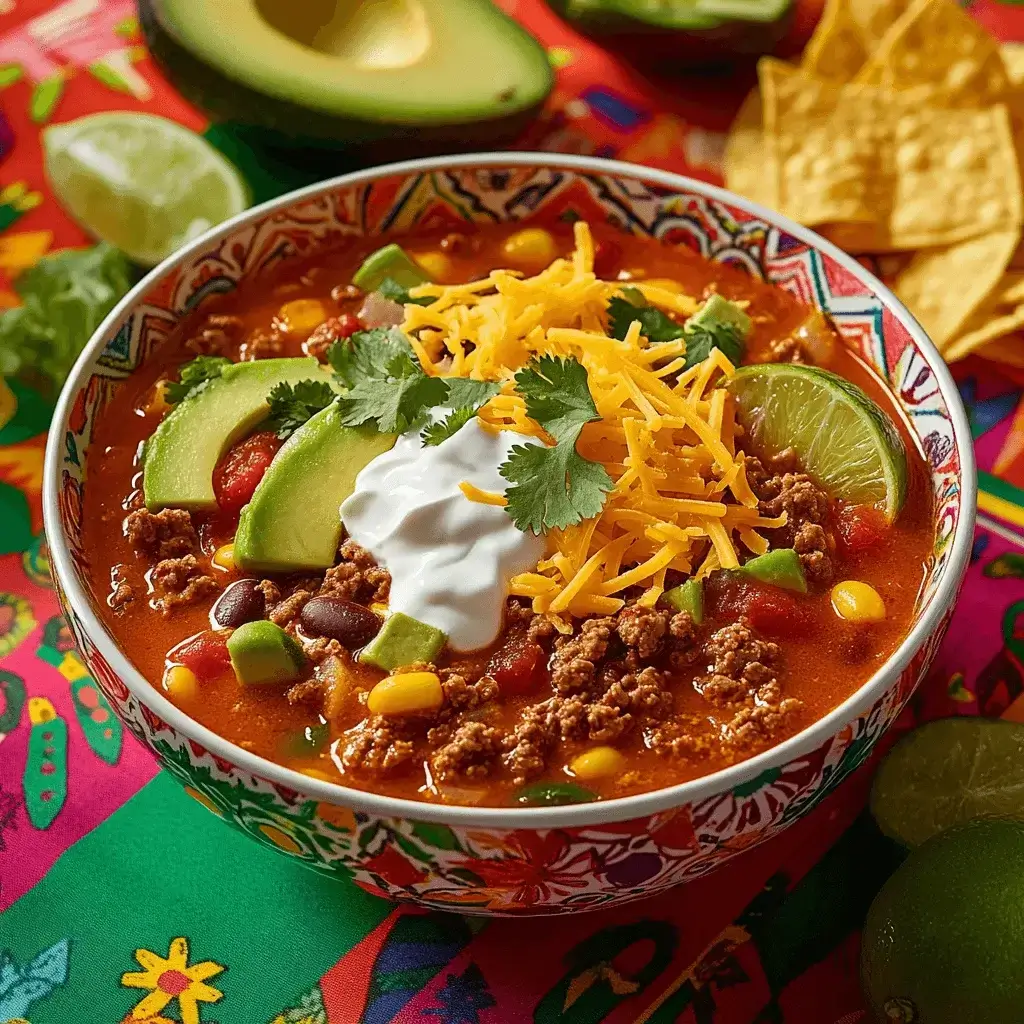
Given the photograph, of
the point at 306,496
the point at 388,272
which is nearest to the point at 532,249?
the point at 388,272

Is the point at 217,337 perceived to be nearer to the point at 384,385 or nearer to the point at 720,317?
the point at 384,385

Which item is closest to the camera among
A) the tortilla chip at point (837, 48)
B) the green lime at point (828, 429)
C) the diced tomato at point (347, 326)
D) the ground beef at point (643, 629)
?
the ground beef at point (643, 629)

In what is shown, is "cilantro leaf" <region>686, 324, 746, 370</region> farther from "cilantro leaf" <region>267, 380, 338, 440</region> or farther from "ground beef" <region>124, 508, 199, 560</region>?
"ground beef" <region>124, 508, 199, 560</region>

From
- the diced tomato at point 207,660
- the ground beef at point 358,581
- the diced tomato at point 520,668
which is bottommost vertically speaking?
the diced tomato at point 520,668

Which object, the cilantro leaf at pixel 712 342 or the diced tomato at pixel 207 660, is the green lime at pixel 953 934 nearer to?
the cilantro leaf at pixel 712 342

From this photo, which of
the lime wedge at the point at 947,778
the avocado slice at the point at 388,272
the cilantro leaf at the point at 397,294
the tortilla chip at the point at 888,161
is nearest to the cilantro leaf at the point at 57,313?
the avocado slice at the point at 388,272

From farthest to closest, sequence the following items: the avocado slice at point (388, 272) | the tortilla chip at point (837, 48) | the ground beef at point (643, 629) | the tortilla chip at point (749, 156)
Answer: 1. the tortilla chip at point (837, 48)
2. the tortilla chip at point (749, 156)
3. the avocado slice at point (388, 272)
4. the ground beef at point (643, 629)
